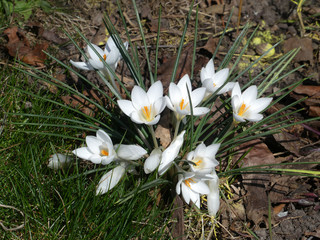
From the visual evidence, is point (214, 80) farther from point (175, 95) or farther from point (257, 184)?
point (257, 184)

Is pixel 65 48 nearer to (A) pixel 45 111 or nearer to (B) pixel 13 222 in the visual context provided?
(A) pixel 45 111

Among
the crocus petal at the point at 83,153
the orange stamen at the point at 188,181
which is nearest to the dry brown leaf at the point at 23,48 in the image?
the crocus petal at the point at 83,153

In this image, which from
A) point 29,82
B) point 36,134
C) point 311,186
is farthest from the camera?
point 29,82

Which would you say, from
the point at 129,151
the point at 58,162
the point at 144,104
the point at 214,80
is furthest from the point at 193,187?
the point at 58,162

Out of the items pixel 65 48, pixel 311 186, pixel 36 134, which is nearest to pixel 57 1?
pixel 65 48

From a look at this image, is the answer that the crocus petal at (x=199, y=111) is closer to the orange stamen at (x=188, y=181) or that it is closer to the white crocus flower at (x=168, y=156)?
the white crocus flower at (x=168, y=156)

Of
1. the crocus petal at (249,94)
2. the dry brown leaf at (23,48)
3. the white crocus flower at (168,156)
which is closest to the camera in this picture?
the white crocus flower at (168,156)

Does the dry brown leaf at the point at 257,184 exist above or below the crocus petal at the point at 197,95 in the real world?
below
